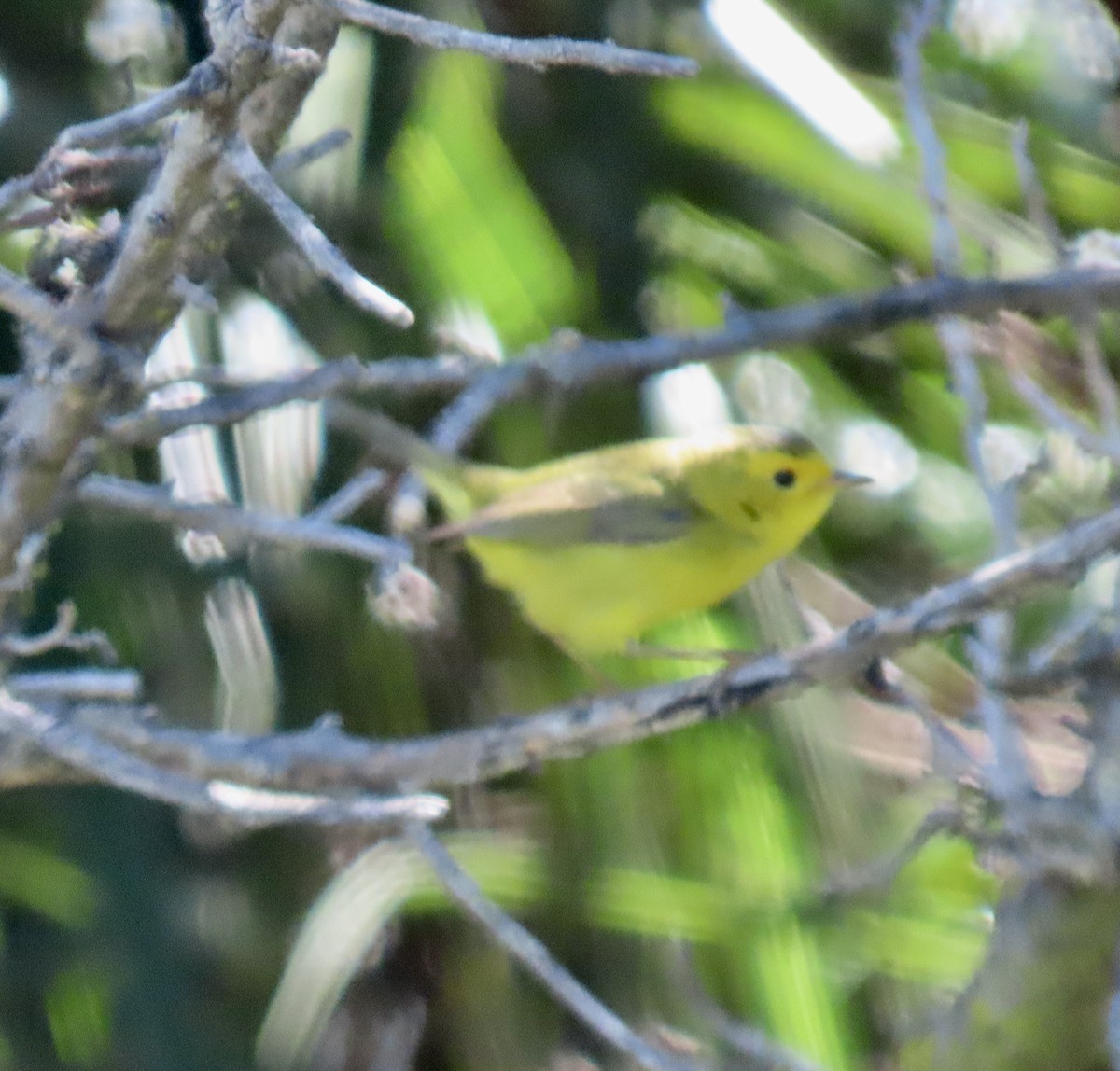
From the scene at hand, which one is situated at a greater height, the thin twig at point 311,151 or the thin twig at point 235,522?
the thin twig at point 311,151

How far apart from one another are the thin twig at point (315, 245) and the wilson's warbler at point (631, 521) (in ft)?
3.16

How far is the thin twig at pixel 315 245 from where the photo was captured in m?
0.68

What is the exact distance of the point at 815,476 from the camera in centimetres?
196

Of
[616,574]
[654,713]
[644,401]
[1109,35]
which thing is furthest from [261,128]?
[1109,35]

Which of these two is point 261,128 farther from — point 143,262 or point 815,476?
point 815,476

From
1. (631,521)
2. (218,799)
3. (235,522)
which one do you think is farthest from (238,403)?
(631,521)

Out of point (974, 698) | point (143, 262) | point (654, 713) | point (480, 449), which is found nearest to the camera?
point (143, 262)

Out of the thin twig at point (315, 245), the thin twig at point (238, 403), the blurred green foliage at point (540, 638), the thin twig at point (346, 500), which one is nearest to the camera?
the thin twig at point (315, 245)

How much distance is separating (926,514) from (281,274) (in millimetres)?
879

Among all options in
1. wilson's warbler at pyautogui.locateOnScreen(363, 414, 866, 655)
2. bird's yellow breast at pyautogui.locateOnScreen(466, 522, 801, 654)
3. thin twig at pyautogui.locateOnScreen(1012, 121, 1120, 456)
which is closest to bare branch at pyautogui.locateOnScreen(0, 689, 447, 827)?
thin twig at pyautogui.locateOnScreen(1012, 121, 1120, 456)

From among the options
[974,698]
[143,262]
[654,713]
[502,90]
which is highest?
Answer: [143,262]

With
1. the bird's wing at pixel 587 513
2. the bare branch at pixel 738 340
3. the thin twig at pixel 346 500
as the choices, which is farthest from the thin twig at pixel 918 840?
the bird's wing at pixel 587 513

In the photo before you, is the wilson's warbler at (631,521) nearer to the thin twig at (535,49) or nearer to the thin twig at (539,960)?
the thin twig at (539,960)

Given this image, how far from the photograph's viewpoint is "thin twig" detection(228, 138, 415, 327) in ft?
2.22
